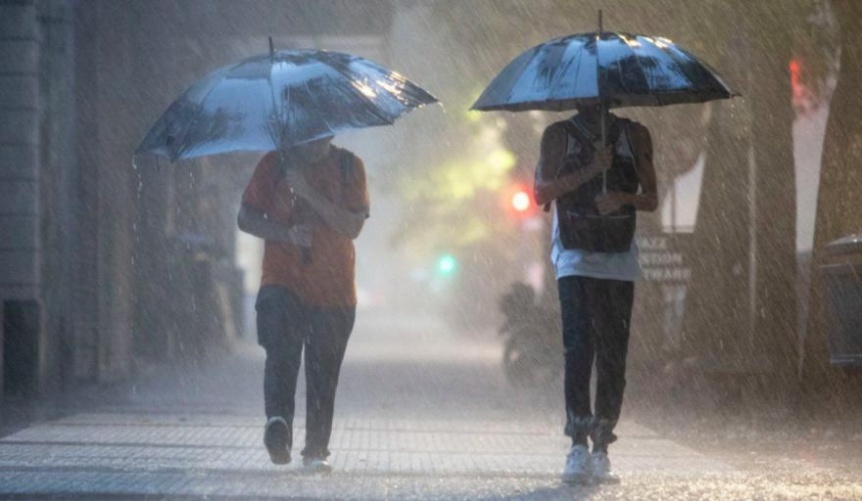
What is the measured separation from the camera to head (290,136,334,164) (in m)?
7.95

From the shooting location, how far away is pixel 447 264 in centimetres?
4491

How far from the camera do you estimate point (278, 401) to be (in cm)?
779

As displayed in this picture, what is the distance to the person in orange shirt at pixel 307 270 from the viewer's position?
783 cm

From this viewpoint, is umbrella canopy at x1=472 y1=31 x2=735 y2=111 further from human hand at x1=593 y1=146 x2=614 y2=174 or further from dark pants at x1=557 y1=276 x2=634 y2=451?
dark pants at x1=557 y1=276 x2=634 y2=451

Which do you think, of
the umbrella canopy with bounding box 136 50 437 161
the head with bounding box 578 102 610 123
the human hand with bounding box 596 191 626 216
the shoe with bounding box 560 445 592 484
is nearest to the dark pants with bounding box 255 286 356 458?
the umbrella canopy with bounding box 136 50 437 161

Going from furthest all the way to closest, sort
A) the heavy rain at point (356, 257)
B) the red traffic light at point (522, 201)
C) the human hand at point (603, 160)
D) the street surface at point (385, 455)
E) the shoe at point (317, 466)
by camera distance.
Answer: the red traffic light at point (522, 201) < the shoe at point (317, 466) < the heavy rain at point (356, 257) < the human hand at point (603, 160) < the street surface at point (385, 455)

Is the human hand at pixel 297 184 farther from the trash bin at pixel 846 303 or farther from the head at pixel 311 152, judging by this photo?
the trash bin at pixel 846 303

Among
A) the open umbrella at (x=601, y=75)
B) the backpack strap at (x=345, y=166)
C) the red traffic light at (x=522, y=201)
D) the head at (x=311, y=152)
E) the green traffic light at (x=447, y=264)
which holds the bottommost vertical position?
the green traffic light at (x=447, y=264)

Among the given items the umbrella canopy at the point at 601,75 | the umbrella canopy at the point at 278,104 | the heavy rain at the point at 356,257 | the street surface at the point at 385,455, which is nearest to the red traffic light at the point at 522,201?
the heavy rain at the point at 356,257

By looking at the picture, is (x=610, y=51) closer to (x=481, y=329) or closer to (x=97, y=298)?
(x=97, y=298)

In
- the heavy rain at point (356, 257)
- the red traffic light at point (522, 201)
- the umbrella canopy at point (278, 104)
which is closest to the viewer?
the umbrella canopy at point (278, 104)

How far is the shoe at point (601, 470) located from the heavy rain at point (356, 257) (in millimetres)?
10

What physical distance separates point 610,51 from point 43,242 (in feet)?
26.9

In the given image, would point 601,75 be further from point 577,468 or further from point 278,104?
point 577,468
